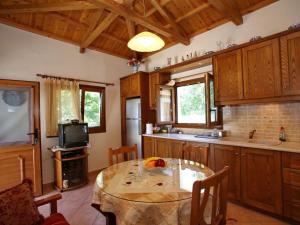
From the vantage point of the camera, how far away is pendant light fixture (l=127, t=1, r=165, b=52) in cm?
202

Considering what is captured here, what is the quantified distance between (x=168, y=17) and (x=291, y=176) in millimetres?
3106

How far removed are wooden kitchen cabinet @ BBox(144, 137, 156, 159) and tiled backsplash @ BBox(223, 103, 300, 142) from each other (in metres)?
1.50

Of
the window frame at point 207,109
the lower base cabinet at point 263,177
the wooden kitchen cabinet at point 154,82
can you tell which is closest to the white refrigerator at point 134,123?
the wooden kitchen cabinet at point 154,82

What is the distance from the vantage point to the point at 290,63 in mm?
2262

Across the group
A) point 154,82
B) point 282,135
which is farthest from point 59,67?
point 282,135

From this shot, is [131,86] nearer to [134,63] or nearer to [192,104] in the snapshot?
[134,63]

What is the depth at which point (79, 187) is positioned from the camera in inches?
134

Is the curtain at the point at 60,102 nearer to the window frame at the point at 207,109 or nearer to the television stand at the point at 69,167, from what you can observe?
the television stand at the point at 69,167

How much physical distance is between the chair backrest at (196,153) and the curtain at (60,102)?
245 cm

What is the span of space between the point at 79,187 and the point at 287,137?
11.5 ft

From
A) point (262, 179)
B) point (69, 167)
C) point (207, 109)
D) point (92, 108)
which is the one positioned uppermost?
point (92, 108)

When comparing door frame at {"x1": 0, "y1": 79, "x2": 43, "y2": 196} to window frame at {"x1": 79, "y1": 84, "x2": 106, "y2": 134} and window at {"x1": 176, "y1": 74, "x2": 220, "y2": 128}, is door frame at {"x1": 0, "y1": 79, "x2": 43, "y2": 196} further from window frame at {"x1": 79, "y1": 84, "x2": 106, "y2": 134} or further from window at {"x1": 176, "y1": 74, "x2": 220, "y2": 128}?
window at {"x1": 176, "y1": 74, "x2": 220, "y2": 128}

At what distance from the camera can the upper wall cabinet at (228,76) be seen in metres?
2.74

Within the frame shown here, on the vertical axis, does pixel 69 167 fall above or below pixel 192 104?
below
